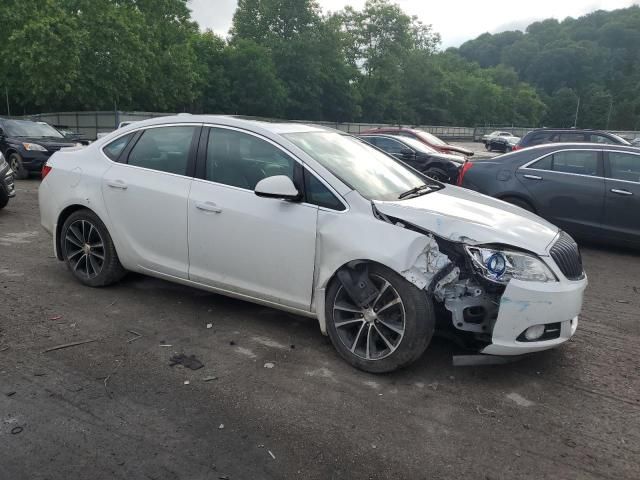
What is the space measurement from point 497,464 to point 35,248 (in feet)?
19.1

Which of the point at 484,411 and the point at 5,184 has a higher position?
the point at 5,184

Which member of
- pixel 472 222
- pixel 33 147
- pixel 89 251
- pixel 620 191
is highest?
pixel 472 222

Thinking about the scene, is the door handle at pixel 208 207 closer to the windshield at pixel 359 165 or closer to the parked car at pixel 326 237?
the parked car at pixel 326 237

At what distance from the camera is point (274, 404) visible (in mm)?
3137

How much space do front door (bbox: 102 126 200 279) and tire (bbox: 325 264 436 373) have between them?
1.46 meters

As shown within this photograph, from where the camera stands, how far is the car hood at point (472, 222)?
3.46 meters

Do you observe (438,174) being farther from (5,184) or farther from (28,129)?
(28,129)

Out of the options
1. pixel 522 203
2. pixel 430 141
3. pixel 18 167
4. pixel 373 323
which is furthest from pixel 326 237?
pixel 430 141

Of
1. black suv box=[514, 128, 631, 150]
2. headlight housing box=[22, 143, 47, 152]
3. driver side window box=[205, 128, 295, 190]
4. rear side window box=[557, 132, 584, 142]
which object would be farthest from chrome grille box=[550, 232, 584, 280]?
headlight housing box=[22, 143, 47, 152]

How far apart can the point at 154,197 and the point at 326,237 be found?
1.66 metres

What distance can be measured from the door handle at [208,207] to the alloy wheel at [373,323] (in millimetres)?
1191

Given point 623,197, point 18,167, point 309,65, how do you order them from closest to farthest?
point 623,197 < point 18,167 < point 309,65

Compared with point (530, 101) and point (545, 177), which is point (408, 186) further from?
point (530, 101)

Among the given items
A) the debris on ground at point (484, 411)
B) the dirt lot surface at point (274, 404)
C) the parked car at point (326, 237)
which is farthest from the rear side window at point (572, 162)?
the debris on ground at point (484, 411)
